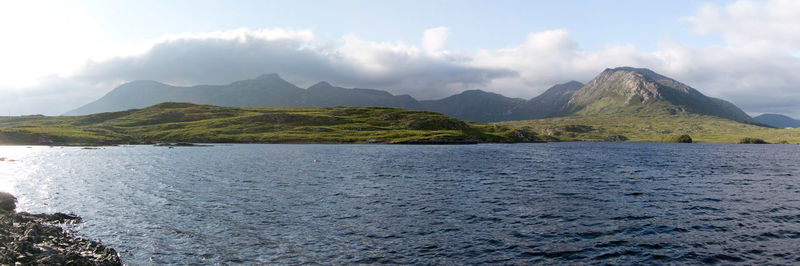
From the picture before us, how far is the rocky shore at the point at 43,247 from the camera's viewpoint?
844 inches

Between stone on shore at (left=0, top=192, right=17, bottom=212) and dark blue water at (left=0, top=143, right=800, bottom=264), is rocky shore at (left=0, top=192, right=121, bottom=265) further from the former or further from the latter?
stone on shore at (left=0, top=192, right=17, bottom=212)

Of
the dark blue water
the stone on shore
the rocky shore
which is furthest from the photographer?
the stone on shore

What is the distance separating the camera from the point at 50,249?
76.6 feet

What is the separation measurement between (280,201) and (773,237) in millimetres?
45617

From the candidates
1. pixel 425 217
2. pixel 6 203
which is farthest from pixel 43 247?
pixel 425 217

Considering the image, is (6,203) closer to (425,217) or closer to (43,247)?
(43,247)

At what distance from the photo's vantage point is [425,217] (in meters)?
37.3

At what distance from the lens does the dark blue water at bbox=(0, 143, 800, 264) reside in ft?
87.2

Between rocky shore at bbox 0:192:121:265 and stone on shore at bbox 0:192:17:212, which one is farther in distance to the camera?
stone on shore at bbox 0:192:17:212

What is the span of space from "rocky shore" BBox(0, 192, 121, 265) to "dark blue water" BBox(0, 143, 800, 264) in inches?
67.9

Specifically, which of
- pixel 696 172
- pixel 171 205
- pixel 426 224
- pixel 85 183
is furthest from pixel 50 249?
pixel 696 172

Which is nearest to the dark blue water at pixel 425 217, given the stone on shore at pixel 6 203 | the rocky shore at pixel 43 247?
the rocky shore at pixel 43 247

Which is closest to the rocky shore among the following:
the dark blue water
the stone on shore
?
the dark blue water

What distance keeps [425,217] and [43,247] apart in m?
27.8
